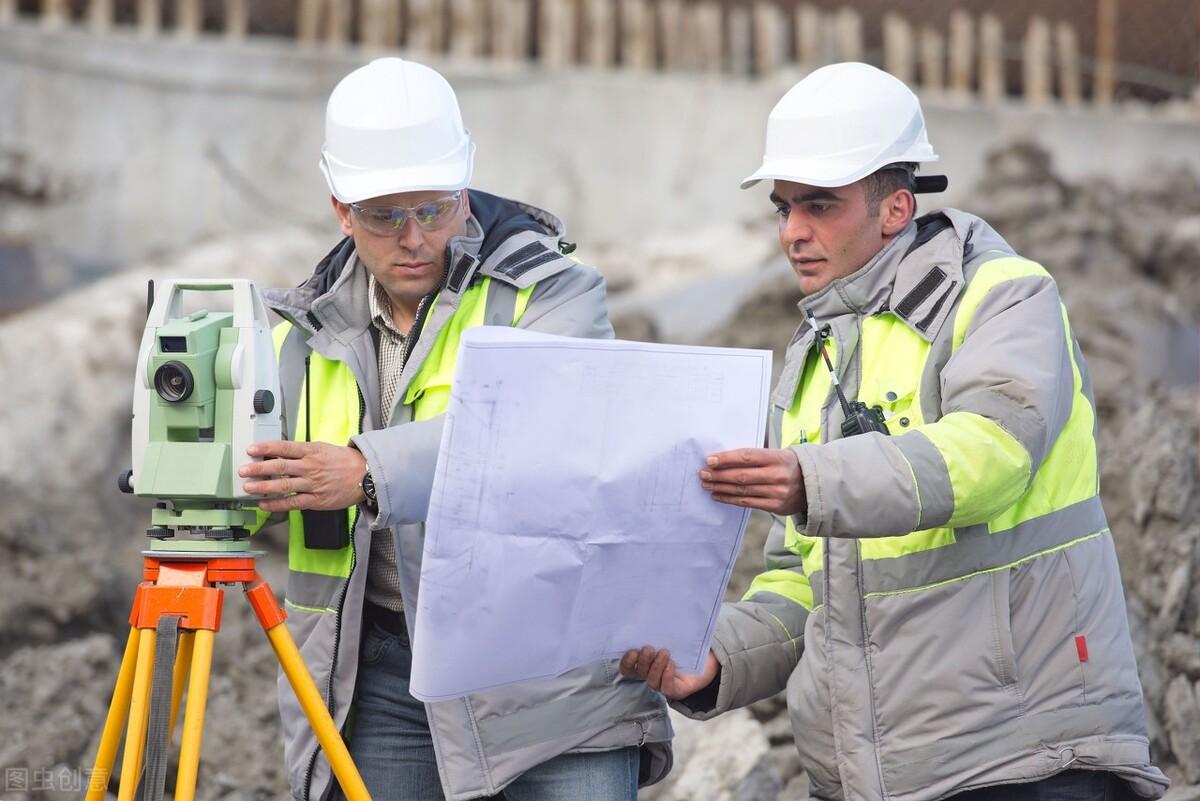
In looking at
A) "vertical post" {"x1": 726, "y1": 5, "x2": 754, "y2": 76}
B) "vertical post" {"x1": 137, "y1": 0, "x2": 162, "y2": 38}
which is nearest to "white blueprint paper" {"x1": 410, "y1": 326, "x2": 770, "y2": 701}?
"vertical post" {"x1": 137, "y1": 0, "x2": 162, "y2": 38}

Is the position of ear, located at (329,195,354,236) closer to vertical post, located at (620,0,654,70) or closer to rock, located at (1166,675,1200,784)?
rock, located at (1166,675,1200,784)

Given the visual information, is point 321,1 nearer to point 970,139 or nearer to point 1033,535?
point 970,139

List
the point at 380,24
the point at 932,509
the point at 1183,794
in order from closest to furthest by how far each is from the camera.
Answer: the point at 932,509, the point at 1183,794, the point at 380,24

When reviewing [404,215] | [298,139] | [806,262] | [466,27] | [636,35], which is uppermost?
[404,215]

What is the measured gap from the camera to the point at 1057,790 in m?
2.52

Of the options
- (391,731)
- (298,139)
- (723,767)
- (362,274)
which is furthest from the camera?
(298,139)

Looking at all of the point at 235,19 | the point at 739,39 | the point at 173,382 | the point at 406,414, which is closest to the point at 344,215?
the point at 406,414

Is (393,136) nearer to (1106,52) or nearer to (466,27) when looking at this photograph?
(466,27)

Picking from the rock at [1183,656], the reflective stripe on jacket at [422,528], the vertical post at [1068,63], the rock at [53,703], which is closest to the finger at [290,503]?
the reflective stripe on jacket at [422,528]

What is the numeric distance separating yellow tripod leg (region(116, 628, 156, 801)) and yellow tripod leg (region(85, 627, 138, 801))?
0.04 meters

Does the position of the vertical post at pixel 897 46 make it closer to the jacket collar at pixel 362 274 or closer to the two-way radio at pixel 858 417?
the jacket collar at pixel 362 274

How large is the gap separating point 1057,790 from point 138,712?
1.59 m

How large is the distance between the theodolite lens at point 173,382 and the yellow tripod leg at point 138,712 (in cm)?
41

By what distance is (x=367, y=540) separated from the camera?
2791mm
